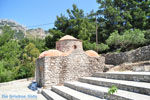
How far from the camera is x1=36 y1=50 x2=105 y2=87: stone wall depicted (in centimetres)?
799

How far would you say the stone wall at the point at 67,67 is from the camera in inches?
314

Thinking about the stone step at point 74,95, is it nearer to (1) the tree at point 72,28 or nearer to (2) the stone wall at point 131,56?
(2) the stone wall at point 131,56

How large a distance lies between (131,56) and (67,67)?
6053 mm

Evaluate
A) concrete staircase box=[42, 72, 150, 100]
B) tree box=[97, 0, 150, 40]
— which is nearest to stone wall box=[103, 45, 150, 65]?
concrete staircase box=[42, 72, 150, 100]

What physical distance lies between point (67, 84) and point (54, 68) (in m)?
1.33

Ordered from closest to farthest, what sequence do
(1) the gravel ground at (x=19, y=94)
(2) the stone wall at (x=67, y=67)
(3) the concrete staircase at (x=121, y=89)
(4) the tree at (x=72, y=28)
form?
(3) the concrete staircase at (x=121, y=89) → (1) the gravel ground at (x=19, y=94) → (2) the stone wall at (x=67, y=67) → (4) the tree at (x=72, y=28)

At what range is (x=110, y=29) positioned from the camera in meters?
20.1

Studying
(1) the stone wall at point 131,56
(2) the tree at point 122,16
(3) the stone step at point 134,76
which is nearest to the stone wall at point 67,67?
(3) the stone step at point 134,76

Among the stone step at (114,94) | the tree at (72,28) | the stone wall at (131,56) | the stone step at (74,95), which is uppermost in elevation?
the tree at (72,28)

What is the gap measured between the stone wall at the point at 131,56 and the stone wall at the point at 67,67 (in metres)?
3.90

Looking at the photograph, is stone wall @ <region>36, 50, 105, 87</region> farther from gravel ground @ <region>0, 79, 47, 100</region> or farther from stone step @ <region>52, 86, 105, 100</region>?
stone step @ <region>52, 86, 105, 100</region>

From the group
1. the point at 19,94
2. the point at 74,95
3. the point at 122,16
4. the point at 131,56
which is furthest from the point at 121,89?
the point at 122,16

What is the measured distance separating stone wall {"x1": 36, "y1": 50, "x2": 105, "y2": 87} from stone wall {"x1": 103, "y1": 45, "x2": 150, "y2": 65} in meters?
3.90

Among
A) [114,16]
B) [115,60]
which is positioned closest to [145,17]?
[114,16]
